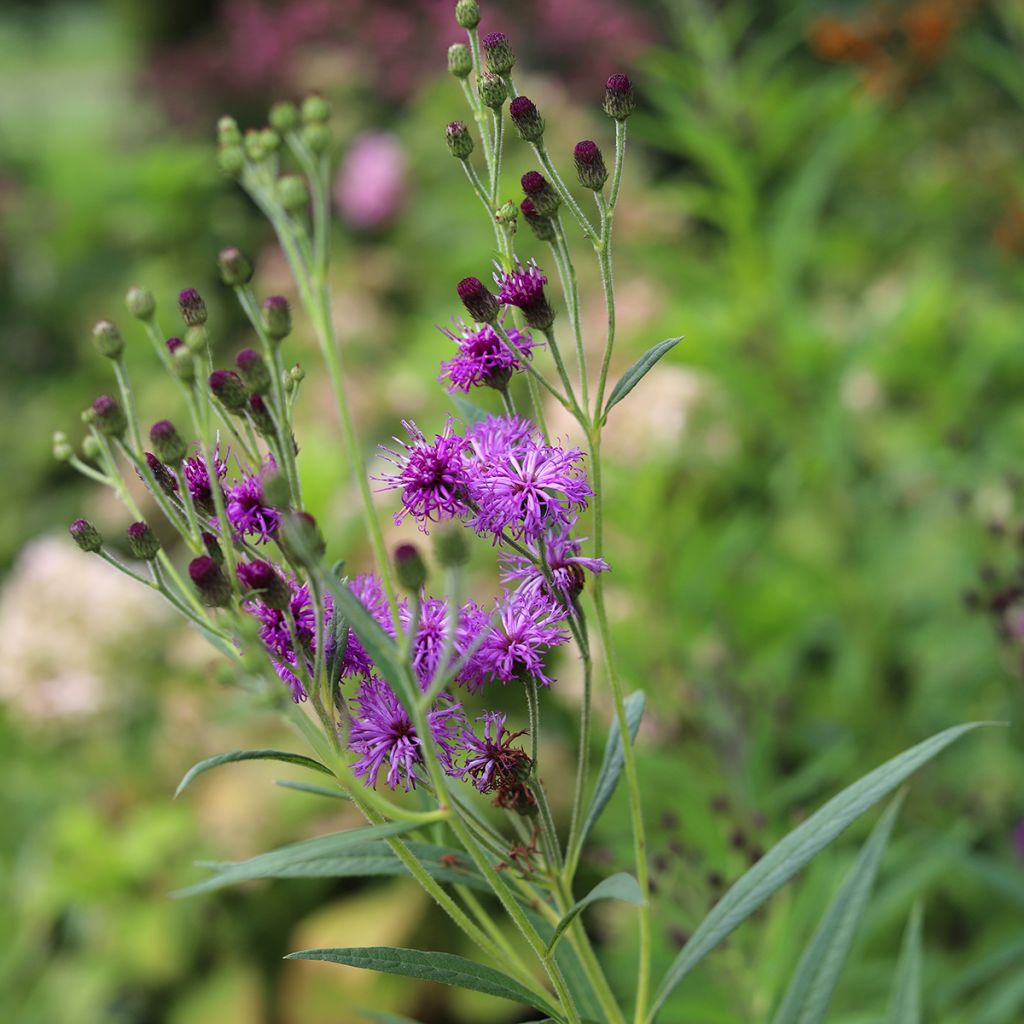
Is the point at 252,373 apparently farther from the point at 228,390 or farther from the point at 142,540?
the point at 142,540

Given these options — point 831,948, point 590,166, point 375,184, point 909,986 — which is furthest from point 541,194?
point 375,184

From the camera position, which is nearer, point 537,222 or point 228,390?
point 228,390

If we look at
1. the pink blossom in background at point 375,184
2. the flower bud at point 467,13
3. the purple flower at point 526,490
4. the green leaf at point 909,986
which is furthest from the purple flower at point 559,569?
the pink blossom in background at point 375,184

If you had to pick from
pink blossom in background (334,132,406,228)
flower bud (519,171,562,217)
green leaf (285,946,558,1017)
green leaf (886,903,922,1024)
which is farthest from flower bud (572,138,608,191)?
pink blossom in background (334,132,406,228)

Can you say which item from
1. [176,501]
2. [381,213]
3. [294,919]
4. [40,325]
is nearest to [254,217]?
[40,325]

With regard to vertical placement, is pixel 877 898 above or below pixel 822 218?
below

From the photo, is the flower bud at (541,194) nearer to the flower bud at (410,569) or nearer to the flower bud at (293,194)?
the flower bud at (293,194)

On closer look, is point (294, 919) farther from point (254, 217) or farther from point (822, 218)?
point (254, 217)
